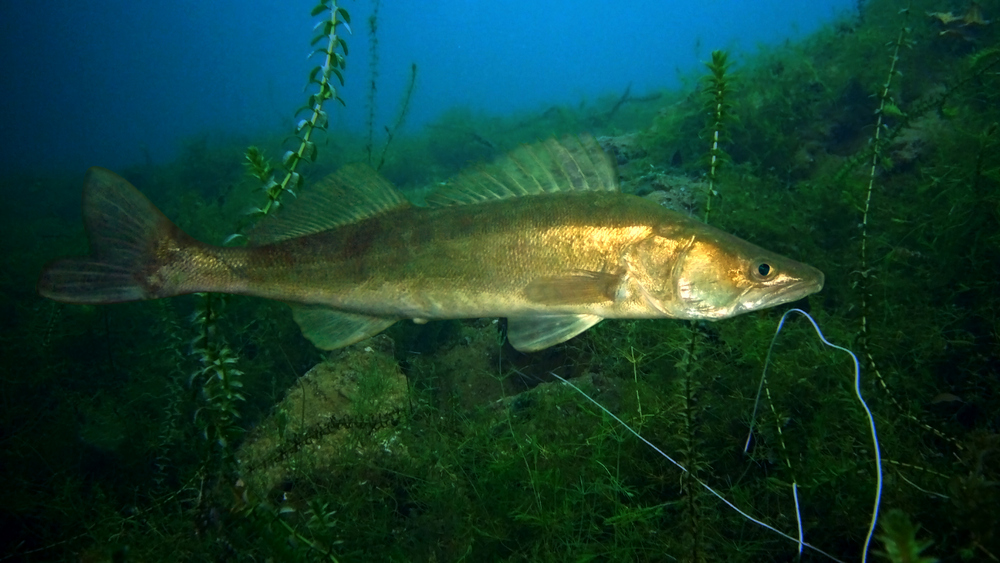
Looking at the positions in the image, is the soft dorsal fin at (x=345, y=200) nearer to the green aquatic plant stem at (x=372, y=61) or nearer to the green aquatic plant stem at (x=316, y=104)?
the green aquatic plant stem at (x=316, y=104)

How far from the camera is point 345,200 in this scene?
394 centimetres

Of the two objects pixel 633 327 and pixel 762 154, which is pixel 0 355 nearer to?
pixel 633 327

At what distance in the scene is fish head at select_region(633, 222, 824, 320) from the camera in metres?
3.20

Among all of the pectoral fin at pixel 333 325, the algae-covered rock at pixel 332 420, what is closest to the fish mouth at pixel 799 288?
the pectoral fin at pixel 333 325

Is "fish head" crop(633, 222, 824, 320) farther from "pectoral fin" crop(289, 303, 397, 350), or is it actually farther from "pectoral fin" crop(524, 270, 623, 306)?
"pectoral fin" crop(289, 303, 397, 350)

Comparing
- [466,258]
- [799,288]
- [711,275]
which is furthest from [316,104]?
[799,288]

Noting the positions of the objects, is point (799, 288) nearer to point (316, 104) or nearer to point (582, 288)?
point (582, 288)

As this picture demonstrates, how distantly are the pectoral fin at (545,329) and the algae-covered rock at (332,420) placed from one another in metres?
1.40

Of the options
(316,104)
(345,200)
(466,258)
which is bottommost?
(466,258)

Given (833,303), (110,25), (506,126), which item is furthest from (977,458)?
(110,25)

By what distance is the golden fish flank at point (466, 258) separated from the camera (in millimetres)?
3295

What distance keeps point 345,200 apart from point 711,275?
2.95m

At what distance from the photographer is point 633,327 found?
4574 millimetres

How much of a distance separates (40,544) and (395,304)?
3.77m
